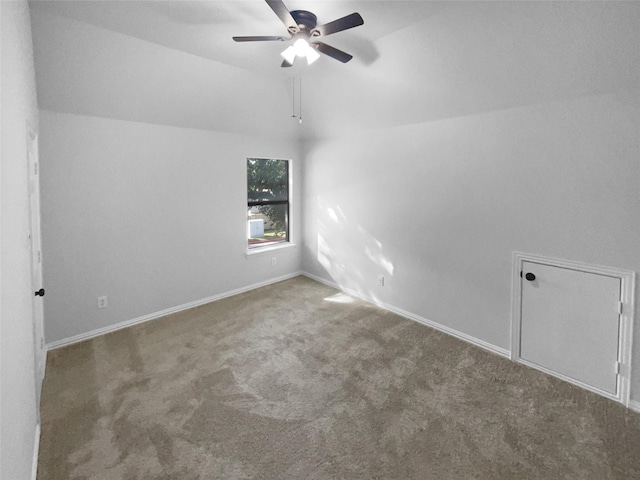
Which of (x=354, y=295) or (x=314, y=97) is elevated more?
(x=314, y=97)

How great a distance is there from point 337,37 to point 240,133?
2156 millimetres

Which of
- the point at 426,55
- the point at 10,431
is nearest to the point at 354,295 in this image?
the point at 426,55

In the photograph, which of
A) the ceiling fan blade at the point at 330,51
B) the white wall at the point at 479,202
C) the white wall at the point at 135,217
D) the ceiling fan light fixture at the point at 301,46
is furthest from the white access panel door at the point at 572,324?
the white wall at the point at 135,217

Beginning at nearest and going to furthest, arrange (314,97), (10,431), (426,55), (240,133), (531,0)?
(10,431) < (531,0) < (426,55) < (314,97) < (240,133)

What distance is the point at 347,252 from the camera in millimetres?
4648

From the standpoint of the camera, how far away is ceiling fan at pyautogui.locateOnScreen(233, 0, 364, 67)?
1961mm

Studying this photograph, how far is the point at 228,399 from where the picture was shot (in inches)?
97.2

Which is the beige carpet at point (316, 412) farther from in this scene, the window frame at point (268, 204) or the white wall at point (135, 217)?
the window frame at point (268, 204)

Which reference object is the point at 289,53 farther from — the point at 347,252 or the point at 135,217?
the point at 347,252

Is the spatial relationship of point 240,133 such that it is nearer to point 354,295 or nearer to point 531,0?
point 354,295

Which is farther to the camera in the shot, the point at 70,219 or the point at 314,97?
the point at 314,97

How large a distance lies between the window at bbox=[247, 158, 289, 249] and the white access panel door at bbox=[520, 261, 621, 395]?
3.54 metres

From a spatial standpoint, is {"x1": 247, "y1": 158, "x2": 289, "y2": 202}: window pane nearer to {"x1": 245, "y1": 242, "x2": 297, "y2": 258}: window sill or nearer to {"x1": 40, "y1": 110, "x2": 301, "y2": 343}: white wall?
{"x1": 40, "y1": 110, "x2": 301, "y2": 343}: white wall

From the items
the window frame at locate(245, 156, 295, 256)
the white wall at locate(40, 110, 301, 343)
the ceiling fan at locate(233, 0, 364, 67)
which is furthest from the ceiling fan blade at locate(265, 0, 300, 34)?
the window frame at locate(245, 156, 295, 256)
